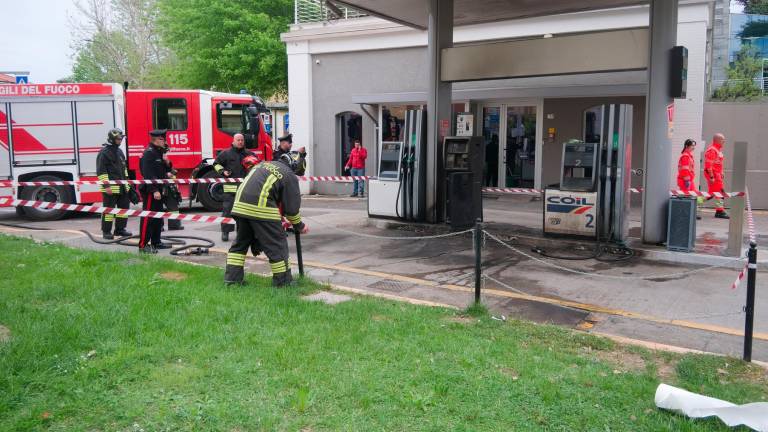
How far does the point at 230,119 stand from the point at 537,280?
10.1 meters

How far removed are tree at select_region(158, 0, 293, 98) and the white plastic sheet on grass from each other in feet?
78.9

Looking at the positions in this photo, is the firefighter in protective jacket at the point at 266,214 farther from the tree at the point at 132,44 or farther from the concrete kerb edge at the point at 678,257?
the tree at the point at 132,44

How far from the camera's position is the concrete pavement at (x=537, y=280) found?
6609 millimetres

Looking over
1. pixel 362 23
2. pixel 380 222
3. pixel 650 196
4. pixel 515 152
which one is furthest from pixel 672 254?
pixel 362 23

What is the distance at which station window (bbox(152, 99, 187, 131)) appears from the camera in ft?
50.5

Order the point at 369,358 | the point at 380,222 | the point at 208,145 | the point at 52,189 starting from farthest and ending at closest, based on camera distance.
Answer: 1. the point at 208,145
2. the point at 52,189
3. the point at 380,222
4. the point at 369,358

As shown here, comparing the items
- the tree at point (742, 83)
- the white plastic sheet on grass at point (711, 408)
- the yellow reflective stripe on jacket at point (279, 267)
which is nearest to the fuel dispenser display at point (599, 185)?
the yellow reflective stripe on jacket at point (279, 267)

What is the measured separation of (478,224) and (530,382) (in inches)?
87.2

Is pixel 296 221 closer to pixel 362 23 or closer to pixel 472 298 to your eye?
pixel 472 298

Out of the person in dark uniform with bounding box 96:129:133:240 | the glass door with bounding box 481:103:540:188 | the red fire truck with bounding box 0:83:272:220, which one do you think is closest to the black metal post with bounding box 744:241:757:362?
the person in dark uniform with bounding box 96:129:133:240

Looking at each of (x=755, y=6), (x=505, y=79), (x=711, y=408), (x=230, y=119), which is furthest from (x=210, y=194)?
(x=755, y=6)

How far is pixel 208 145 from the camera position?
52.0 feet

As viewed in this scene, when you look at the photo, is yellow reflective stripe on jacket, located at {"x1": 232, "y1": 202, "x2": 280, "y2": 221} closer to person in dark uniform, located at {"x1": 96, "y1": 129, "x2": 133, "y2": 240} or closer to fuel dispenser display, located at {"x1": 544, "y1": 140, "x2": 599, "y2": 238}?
person in dark uniform, located at {"x1": 96, "y1": 129, "x2": 133, "y2": 240}

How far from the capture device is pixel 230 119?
633 inches
